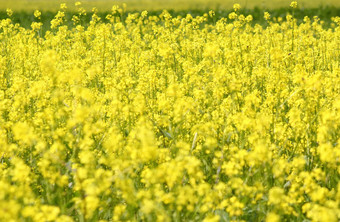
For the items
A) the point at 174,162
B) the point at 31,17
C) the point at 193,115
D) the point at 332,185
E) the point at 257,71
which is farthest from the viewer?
the point at 31,17

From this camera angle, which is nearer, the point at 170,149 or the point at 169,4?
the point at 170,149

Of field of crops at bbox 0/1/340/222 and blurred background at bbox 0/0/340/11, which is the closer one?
field of crops at bbox 0/1/340/222

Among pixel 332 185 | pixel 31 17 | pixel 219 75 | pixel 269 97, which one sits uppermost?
pixel 31 17

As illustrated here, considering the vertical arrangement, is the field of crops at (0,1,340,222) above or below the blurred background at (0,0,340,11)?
below

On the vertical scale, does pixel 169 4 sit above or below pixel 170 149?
above

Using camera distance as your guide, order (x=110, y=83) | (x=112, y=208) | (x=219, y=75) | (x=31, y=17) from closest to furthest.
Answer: (x=112, y=208) → (x=219, y=75) → (x=110, y=83) → (x=31, y=17)

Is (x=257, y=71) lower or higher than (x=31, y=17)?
lower

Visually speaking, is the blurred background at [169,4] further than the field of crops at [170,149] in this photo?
Yes

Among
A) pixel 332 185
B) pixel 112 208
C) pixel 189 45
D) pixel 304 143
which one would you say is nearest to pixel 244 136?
pixel 304 143

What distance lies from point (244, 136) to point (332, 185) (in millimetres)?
798

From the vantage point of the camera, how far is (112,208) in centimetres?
305

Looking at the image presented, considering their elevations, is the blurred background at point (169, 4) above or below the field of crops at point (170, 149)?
above

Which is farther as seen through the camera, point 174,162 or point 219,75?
point 219,75

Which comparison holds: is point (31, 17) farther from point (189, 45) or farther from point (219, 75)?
point (219, 75)
